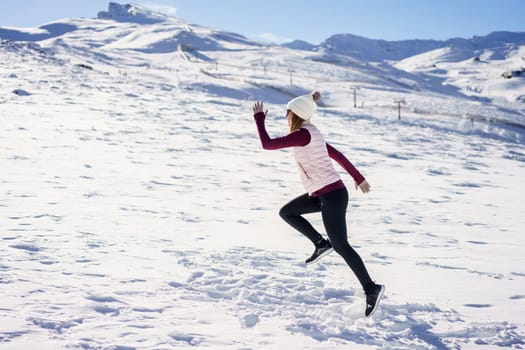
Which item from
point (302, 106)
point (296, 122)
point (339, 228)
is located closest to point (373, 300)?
point (339, 228)

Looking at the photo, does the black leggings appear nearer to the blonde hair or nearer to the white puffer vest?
the white puffer vest

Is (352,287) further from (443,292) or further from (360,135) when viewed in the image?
(360,135)

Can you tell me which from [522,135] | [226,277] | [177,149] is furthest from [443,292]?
[522,135]

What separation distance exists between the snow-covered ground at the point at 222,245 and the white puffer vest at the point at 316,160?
119 cm

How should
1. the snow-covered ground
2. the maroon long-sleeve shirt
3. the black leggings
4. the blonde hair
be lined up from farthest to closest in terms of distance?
the blonde hair → the black leggings → the maroon long-sleeve shirt → the snow-covered ground

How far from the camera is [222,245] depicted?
6410mm

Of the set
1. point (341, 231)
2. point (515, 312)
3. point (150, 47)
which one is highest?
point (150, 47)

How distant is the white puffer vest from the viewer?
4.52m

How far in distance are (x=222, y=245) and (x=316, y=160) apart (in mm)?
2364

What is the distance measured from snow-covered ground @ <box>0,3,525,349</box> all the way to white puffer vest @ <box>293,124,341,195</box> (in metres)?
1.19

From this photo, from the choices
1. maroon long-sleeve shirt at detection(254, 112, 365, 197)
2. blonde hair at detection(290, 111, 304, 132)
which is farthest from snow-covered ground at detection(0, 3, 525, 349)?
blonde hair at detection(290, 111, 304, 132)

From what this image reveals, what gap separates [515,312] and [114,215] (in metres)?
5.41

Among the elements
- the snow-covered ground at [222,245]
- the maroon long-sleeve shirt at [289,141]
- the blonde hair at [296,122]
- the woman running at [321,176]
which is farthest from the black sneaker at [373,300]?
the blonde hair at [296,122]

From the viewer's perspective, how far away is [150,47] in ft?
336
